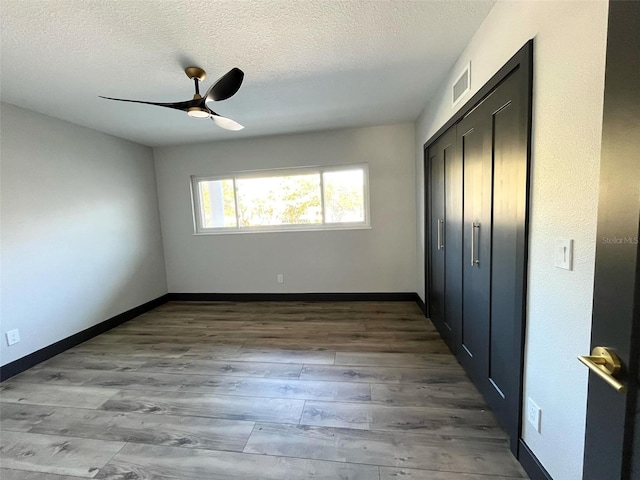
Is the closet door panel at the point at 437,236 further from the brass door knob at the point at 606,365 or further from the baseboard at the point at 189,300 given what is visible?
the brass door knob at the point at 606,365

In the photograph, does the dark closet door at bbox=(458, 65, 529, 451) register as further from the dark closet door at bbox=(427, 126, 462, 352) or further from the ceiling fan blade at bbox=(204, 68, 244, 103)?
the ceiling fan blade at bbox=(204, 68, 244, 103)

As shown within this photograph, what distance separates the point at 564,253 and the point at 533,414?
83 centimetres

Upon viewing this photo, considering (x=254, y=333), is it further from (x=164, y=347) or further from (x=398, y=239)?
(x=398, y=239)

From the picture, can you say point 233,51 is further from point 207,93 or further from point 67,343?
point 67,343

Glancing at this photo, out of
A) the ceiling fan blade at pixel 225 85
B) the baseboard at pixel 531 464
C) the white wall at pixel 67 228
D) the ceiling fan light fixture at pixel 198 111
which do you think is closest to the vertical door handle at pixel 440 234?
the baseboard at pixel 531 464

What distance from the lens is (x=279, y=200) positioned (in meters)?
3.97

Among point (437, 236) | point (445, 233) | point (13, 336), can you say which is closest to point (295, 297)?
point (437, 236)

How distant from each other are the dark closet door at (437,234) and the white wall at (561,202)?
125 cm

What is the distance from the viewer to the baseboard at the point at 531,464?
1.21 metres

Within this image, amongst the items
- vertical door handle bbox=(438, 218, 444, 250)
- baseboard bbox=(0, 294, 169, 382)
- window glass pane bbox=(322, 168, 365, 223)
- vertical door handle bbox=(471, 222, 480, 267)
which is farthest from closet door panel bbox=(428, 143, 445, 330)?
baseboard bbox=(0, 294, 169, 382)

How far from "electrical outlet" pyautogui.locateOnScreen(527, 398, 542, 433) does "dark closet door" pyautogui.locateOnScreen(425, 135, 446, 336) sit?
50.9 inches

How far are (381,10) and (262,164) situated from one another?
2.66 meters

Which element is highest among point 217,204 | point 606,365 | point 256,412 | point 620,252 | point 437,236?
point 217,204

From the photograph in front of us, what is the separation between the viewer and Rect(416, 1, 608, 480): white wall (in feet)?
3.07
